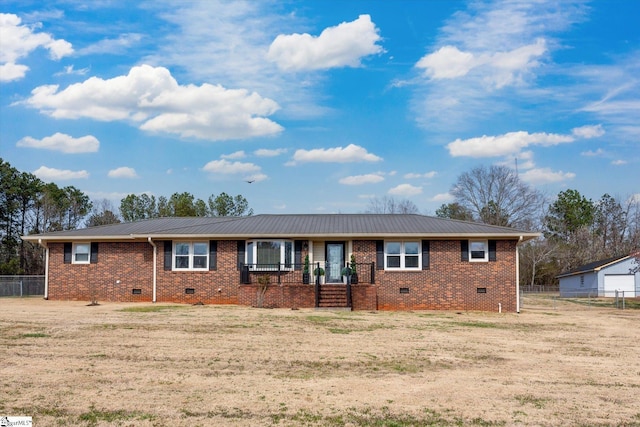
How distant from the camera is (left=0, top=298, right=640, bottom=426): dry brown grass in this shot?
326 inches

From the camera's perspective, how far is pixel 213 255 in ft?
80.2

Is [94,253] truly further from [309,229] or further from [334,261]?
[334,261]

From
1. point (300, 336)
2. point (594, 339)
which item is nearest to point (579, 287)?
point (594, 339)

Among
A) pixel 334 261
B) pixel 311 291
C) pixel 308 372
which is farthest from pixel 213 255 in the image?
pixel 308 372

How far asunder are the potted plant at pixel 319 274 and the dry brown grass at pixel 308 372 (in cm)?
419

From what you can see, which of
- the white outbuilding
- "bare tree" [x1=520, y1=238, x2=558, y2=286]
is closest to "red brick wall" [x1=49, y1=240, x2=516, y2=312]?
the white outbuilding

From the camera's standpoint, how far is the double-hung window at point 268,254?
24.0 meters

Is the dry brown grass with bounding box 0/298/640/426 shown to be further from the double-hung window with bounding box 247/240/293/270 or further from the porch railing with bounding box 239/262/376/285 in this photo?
the double-hung window with bounding box 247/240/293/270

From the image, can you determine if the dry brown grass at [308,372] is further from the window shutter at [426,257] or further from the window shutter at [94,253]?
the window shutter at [94,253]

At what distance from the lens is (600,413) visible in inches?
337

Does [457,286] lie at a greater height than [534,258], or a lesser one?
lesser

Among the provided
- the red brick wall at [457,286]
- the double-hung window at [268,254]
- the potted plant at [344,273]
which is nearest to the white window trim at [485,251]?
the red brick wall at [457,286]
